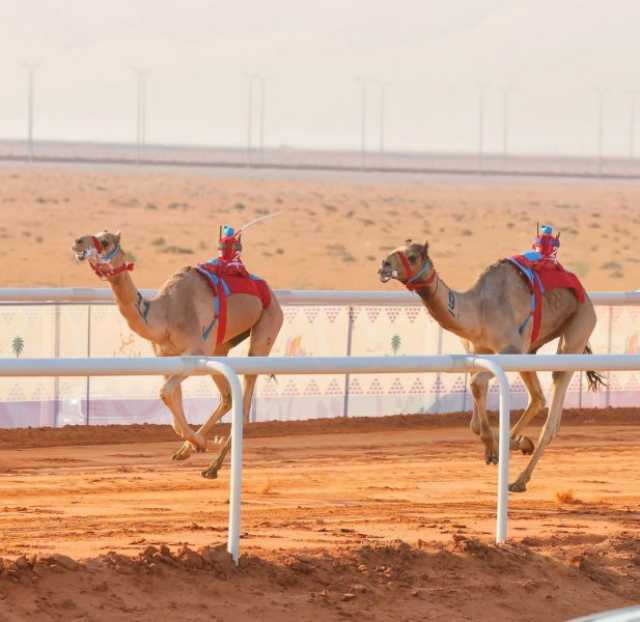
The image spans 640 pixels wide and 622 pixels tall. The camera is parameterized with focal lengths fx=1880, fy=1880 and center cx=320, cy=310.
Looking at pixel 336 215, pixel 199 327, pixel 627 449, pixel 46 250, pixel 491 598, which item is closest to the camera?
pixel 491 598

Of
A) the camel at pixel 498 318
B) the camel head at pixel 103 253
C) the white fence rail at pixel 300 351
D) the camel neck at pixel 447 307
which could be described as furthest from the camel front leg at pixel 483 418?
the white fence rail at pixel 300 351

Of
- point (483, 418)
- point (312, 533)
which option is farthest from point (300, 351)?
point (312, 533)

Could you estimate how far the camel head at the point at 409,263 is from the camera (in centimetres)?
1137

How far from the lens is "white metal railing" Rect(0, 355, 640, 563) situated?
24.0 ft

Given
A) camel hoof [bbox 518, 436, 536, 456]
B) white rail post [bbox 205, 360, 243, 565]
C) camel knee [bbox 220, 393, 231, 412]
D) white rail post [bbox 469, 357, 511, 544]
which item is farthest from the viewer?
camel knee [bbox 220, 393, 231, 412]

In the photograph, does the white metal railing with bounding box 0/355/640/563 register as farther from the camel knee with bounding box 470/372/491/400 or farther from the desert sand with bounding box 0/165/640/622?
the camel knee with bounding box 470/372/491/400

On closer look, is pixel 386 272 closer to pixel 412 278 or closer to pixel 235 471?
pixel 412 278

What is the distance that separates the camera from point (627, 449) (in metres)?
13.2

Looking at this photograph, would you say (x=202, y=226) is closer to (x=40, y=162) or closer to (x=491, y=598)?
(x=40, y=162)

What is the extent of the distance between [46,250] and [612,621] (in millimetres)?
44993

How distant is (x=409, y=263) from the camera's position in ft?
37.7

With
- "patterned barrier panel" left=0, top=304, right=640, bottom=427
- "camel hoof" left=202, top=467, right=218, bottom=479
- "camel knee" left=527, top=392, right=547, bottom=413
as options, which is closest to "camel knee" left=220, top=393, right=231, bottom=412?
"camel hoof" left=202, top=467, right=218, bottom=479

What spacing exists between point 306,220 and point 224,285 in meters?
50.9

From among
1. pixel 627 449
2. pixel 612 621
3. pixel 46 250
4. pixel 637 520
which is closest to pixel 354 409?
pixel 627 449
